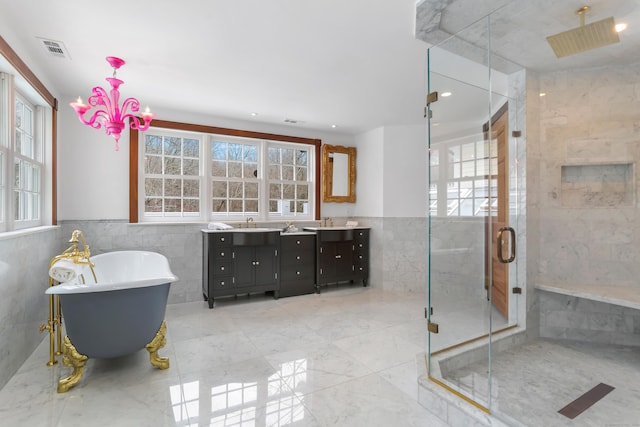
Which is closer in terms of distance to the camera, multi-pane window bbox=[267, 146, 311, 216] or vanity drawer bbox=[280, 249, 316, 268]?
vanity drawer bbox=[280, 249, 316, 268]

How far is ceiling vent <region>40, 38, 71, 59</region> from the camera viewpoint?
260 centimetres

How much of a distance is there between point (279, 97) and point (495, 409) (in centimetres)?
351

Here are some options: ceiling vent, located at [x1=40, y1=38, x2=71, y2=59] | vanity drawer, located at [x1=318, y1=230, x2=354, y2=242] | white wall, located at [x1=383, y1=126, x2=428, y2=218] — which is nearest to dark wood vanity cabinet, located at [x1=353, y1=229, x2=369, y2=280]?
vanity drawer, located at [x1=318, y1=230, x2=354, y2=242]

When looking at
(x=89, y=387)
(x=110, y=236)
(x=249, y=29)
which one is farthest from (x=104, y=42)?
(x=89, y=387)

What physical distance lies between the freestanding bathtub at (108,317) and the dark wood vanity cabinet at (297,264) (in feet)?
7.18

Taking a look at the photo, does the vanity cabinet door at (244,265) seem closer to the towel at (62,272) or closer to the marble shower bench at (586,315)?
the towel at (62,272)

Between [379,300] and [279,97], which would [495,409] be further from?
[279,97]

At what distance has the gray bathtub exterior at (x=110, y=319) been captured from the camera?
7.08 feet

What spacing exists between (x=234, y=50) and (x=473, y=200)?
7.98ft

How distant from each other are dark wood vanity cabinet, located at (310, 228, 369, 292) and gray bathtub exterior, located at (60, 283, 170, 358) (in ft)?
9.11

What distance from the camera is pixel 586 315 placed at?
9.43 ft

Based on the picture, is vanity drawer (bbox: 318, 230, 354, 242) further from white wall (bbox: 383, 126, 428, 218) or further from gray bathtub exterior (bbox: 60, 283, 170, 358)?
gray bathtub exterior (bbox: 60, 283, 170, 358)

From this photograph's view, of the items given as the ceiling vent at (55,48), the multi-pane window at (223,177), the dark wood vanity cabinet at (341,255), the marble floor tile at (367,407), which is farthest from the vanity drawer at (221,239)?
the marble floor tile at (367,407)

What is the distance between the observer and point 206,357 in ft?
8.75
